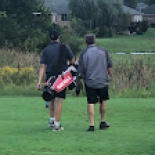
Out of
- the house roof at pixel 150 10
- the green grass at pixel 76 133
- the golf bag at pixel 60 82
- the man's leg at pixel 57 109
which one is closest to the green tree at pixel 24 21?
the green grass at pixel 76 133

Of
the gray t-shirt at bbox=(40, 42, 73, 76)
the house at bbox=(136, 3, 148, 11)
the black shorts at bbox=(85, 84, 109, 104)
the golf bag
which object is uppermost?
the gray t-shirt at bbox=(40, 42, 73, 76)

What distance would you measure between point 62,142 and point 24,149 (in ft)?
2.79

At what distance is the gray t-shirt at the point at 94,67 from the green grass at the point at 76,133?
0.89 m

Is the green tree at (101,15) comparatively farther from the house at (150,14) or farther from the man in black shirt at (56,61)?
the man in black shirt at (56,61)

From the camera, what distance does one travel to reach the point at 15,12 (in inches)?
1731

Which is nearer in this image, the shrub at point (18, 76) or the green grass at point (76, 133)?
the green grass at point (76, 133)

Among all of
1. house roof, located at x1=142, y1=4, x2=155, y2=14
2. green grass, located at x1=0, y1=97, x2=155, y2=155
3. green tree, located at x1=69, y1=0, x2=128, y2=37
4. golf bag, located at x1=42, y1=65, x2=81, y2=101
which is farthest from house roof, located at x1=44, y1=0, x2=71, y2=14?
golf bag, located at x1=42, y1=65, x2=81, y2=101

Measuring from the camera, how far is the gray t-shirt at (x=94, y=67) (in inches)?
428

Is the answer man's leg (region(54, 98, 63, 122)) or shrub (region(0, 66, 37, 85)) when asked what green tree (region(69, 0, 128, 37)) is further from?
man's leg (region(54, 98, 63, 122))

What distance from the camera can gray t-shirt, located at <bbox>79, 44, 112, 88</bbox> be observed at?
10.9 meters

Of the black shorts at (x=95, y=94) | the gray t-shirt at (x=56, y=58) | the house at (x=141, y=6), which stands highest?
the gray t-shirt at (x=56, y=58)

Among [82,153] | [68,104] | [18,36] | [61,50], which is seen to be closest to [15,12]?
[18,36]

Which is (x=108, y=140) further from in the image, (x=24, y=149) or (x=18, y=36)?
(x=18, y=36)

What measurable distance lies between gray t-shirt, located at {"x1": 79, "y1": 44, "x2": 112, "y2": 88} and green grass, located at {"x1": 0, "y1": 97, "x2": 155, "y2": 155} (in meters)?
0.89
